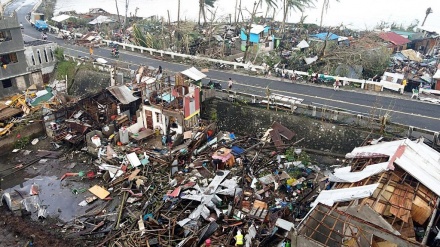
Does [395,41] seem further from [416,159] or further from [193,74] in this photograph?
[416,159]

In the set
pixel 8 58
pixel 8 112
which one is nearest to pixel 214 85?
pixel 8 112

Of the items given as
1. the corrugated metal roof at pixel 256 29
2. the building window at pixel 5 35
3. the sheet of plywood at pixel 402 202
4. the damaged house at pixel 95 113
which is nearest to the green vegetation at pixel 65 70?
the building window at pixel 5 35

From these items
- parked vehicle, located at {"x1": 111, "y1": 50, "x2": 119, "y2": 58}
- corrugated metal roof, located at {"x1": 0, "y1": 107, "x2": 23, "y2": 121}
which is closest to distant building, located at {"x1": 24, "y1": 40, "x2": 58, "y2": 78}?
Answer: parked vehicle, located at {"x1": 111, "y1": 50, "x2": 119, "y2": 58}

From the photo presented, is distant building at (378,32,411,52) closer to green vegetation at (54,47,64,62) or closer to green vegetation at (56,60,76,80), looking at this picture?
green vegetation at (56,60,76,80)

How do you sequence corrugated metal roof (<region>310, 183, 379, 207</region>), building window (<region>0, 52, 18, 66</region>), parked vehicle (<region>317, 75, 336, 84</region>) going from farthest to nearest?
building window (<region>0, 52, 18, 66</region>)
parked vehicle (<region>317, 75, 336, 84</region>)
corrugated metal roof (<region>310, 183, 379, 207</region>)

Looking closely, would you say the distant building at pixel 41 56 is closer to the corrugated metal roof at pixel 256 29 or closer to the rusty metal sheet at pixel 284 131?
the corrugated metal roof at pixel 256 29

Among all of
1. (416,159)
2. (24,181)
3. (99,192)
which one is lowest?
(24,181)
